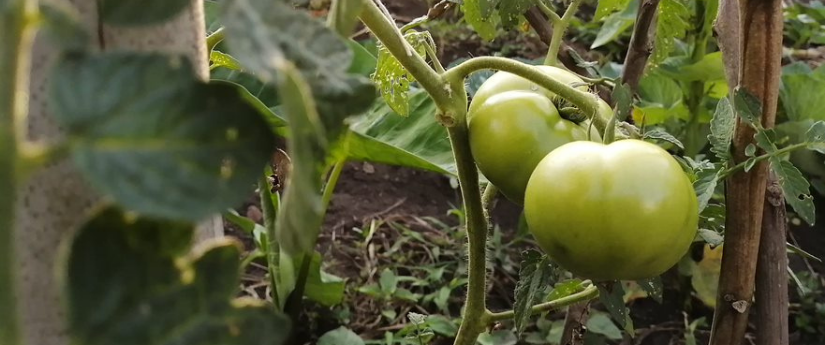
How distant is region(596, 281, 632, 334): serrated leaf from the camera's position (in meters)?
0.72

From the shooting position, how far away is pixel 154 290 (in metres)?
0.22

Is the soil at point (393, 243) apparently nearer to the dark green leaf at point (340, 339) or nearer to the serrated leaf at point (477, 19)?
the dark green leaf at point (340, 339)

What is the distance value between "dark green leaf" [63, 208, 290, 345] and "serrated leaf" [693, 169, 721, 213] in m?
0.50

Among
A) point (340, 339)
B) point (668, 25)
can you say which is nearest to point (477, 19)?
point (668, 25)

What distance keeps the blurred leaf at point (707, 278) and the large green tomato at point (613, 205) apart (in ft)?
3.56

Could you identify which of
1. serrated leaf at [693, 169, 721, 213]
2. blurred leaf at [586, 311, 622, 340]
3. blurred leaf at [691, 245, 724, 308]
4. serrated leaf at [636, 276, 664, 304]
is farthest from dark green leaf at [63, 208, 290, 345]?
blurred leaf at [691, 245, 724, 308]

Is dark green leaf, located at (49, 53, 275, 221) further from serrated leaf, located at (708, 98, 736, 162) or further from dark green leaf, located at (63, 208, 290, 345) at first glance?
serrated leaf, located at (708, 98, 736, 162)

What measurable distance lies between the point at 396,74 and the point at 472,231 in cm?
23

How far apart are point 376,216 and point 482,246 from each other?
1.23 meters

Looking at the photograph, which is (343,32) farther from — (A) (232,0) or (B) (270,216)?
(B) (270,216)

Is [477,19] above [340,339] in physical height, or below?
above

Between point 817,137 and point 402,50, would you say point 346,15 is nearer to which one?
point 402,50

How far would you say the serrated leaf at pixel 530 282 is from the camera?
0.70 m

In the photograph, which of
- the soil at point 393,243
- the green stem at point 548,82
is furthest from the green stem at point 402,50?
the soil at point 393,243
